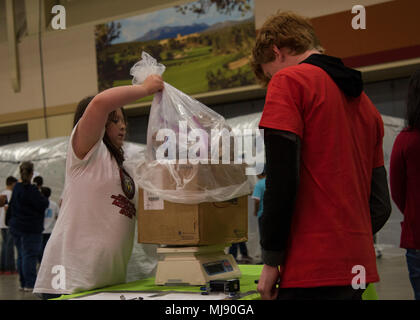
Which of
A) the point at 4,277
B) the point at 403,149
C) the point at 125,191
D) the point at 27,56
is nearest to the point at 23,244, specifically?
the point at 4,277

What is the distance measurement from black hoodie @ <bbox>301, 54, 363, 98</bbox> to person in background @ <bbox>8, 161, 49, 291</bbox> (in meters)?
5.18

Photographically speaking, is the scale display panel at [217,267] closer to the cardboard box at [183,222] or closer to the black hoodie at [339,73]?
the cardboard box at [183,222]

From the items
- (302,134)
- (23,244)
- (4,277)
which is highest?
(302,134)

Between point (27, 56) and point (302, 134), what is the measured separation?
1224 cm

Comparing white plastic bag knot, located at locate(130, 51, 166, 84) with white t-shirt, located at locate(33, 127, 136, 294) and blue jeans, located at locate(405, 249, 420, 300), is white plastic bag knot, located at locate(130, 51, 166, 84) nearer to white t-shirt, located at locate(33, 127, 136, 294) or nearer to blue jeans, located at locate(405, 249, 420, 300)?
white t-shirt, located at locate(33, 127, 136, 294)

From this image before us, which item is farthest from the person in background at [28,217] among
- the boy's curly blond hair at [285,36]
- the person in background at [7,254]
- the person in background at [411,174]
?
the boy's curly blond hair at [285,36]

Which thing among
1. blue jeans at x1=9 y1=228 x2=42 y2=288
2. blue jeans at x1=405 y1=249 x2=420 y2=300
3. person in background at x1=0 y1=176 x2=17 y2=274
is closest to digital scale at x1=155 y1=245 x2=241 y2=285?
blue jeans at x1=405 y1=249 x2=420 y2=300

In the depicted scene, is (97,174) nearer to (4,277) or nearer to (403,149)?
A: (403,149)

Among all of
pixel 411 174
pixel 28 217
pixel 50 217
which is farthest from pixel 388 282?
pixel 50 217

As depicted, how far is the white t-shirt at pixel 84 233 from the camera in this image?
A: 1957mm

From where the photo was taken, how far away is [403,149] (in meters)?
2.37

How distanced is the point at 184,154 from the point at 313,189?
0.80 m
